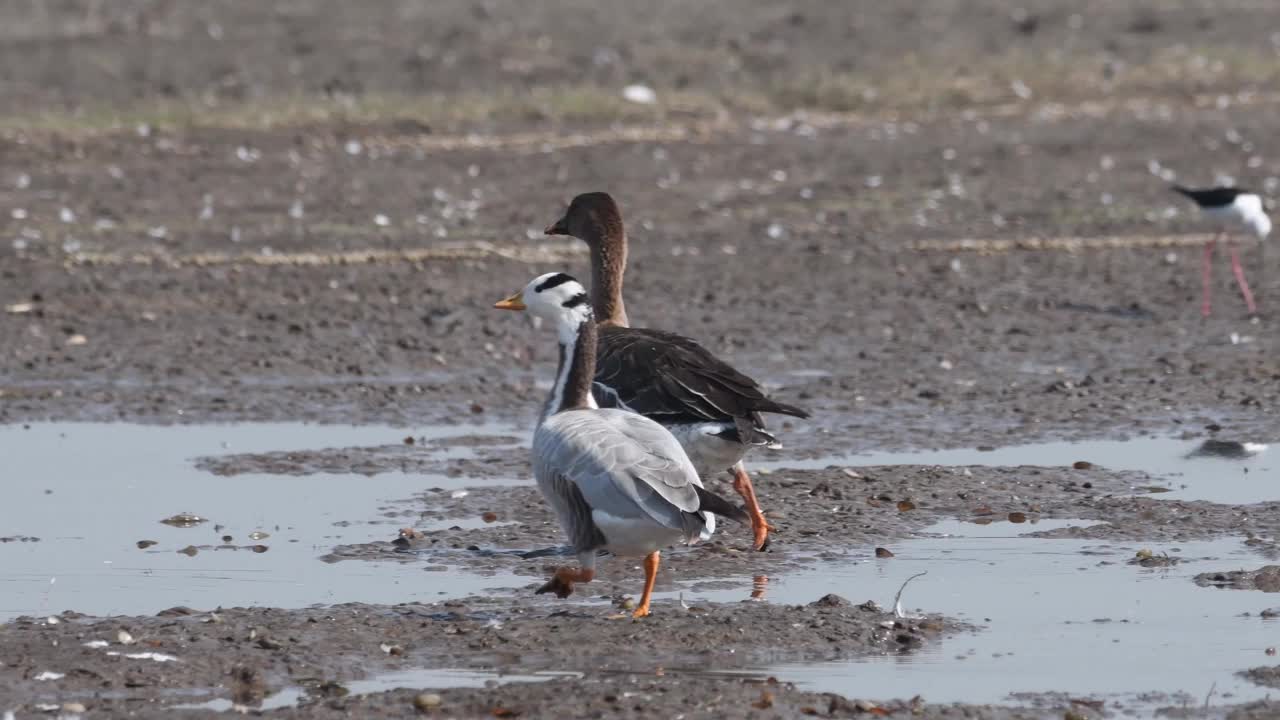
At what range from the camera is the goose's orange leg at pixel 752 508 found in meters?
9.36

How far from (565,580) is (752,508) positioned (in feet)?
5.70

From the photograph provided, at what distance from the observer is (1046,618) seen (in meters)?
8.07

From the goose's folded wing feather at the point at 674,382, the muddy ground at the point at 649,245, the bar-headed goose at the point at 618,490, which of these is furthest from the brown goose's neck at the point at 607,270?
the bar-headed goose at the point at 618,490

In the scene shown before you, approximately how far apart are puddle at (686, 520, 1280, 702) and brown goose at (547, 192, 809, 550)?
0.74 meters

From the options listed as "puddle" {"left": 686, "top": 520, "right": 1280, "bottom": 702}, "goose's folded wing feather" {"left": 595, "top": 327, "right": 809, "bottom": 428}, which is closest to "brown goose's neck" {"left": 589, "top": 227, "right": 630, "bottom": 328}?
"goose's folded wing feather" {"left": 595, "top": 327, "right": 809, "bottom": 428}

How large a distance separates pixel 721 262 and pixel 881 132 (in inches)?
271

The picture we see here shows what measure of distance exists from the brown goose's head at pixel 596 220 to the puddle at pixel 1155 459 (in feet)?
4.91

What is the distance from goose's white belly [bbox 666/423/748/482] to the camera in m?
9.39

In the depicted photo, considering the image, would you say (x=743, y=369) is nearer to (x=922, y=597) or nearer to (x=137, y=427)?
(x=137, y=427)

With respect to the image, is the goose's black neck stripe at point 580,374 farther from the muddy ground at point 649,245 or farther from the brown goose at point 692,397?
the muddy ground at point 649,245

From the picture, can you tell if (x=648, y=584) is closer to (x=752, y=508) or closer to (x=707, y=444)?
(x=707, y=444)

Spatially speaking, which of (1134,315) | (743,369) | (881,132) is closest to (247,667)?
(743,369)

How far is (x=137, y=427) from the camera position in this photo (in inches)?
491

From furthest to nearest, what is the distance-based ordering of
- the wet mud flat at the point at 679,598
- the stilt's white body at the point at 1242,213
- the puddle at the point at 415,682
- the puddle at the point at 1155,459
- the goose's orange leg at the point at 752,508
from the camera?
the stilt's white body at the point at 1242,213, the puddle at the point at 1155,459, the goose's orange leg at the point at 752,508, the wet mud flat at the point at 679,598, the puddle at the point at 415,682
